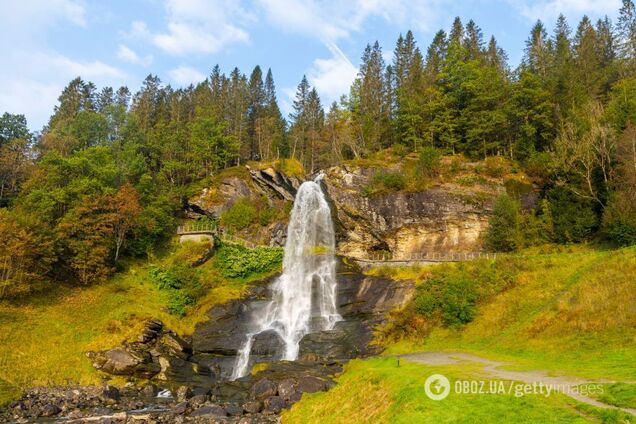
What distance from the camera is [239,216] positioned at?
168ft

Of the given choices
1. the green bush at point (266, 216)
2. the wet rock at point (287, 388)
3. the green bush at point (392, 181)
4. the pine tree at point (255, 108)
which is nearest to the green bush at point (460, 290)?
the wet rock at point (287, 388)

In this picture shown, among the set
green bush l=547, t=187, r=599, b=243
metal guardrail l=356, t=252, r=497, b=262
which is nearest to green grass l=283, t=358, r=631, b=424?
metal guardrail l=356, t=252, r=497, b=262

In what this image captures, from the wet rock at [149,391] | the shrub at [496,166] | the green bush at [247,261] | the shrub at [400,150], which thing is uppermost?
the shrub at [400,150]

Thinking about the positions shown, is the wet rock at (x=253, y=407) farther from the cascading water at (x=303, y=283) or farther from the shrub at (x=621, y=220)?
the shrub at (x=621, y=220)

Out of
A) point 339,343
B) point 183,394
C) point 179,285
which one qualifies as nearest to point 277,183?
point 179,285

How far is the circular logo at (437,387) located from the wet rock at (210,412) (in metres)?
10.1

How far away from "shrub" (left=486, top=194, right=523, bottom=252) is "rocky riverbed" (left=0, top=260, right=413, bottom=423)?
10852 mm

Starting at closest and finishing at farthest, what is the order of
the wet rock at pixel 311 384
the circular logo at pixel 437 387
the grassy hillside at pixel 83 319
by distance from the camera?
the circular logo at pixel 437 387
the wet rock at pixel 311 384
the grassy hillside at pixel 83 319

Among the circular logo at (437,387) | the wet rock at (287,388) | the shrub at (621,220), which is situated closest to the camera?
the circular logo at (437,387)

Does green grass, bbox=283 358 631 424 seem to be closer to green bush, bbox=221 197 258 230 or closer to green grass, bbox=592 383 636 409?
green grass, bbox=592 383 636 409

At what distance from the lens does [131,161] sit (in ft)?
170

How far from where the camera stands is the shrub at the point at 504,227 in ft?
129

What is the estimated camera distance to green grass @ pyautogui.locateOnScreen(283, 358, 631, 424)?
1021 centimetres

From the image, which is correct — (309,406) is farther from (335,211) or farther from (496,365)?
(335,211)
